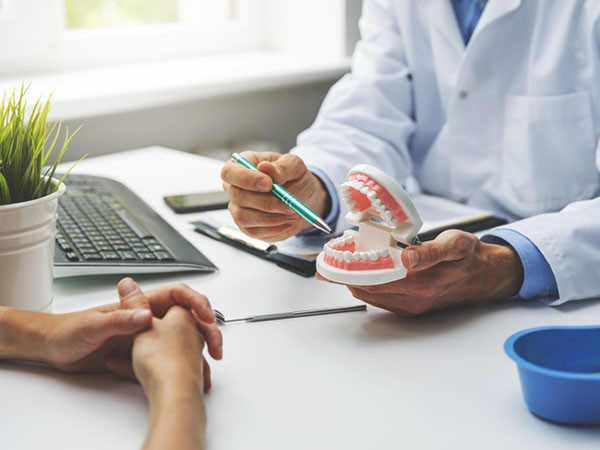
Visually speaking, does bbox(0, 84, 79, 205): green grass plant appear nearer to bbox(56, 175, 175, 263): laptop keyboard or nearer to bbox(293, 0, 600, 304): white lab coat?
bbox(56, 175, 175, 263): laptop keyboard

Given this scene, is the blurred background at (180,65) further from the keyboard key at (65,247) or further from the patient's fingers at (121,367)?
the patient's fingers at (121,367)

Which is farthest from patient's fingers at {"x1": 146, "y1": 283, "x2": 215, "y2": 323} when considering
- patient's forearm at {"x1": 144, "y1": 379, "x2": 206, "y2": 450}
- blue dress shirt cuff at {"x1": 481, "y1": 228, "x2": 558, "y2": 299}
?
blue dress shirt cuff at {"x1": 481, "y1": 228, "x2": 558, "y2": 299}

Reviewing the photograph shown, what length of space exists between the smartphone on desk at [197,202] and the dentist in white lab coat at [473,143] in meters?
0.17

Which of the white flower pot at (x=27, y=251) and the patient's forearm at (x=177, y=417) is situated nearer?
the patient's forearm at (x=177, y=417)

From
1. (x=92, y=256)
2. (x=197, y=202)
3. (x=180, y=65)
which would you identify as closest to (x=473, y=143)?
(x=197, y=202)

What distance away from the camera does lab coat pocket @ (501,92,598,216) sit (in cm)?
123

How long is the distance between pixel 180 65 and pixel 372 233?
60.2 inches

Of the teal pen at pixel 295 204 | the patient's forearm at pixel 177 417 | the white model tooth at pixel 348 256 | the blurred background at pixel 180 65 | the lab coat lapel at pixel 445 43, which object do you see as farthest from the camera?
the blurred background at pixel 180 65

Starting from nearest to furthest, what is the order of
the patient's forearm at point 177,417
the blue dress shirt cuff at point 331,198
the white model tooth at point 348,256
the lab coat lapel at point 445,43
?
the patient's forearm at point 177,417 < the white model tooth at point 348,256 < the blue dress shirt cuff at point 331,198 < the lab coat lapel at point 445,43

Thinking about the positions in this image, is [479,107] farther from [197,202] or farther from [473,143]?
[197,202]

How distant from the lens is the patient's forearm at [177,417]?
20.7 inches

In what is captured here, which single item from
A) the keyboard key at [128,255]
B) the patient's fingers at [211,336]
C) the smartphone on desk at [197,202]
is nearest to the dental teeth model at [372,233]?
the patient's fingers at [211,336]

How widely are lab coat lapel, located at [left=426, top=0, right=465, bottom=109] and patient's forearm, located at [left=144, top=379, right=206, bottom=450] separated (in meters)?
0.97

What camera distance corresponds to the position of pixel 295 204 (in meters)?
0.91
